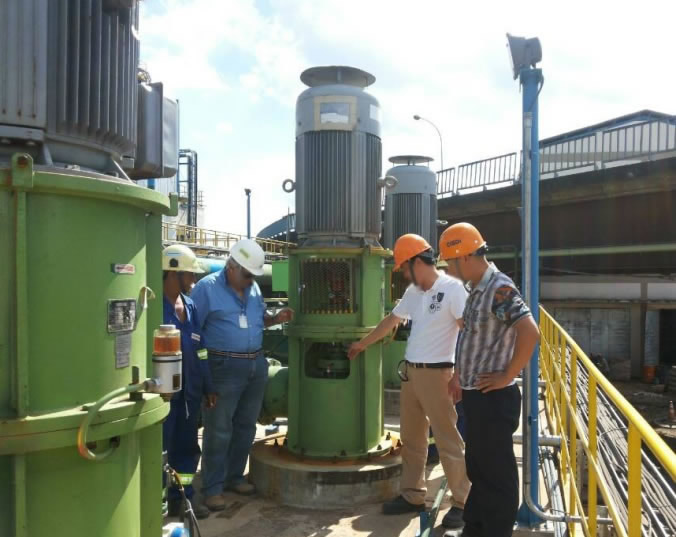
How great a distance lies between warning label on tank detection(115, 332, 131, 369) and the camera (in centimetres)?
224

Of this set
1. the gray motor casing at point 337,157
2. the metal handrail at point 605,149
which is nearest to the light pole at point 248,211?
the metal handrail at point 605,149

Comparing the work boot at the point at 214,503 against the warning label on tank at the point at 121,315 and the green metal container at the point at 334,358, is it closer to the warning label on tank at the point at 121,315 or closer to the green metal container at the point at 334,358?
the green metal container at the point at 334,358

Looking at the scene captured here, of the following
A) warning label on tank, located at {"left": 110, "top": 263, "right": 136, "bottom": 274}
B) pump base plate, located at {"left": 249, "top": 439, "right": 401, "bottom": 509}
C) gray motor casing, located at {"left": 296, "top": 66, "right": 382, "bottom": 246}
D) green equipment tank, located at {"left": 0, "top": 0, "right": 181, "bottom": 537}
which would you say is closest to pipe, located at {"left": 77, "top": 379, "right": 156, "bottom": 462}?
green equipment tank, located at {"left": 0, "top": 0, "right": 181, "bottom": 537}

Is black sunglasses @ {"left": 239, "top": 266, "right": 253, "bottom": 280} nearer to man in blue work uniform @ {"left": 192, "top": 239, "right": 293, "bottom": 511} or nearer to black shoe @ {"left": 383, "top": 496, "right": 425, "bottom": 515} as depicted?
man in blue work uniform @ {"left": 192, "top": 239, "right": 293, "bottom": 511}

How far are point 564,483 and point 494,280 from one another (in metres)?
1.78

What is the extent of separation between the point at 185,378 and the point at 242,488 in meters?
1.10

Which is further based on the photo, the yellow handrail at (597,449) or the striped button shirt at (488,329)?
the striped button shirt at (488,329)

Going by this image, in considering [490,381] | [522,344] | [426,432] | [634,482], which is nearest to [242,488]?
[426,432]

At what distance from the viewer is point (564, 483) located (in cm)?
429

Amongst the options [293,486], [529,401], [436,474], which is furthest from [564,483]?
[293,486]

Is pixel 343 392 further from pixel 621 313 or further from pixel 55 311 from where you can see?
pixel 621 313

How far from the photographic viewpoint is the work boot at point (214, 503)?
15.0 feet

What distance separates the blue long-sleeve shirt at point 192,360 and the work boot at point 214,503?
0.76 metres

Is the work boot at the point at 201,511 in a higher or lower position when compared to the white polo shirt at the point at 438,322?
lower
